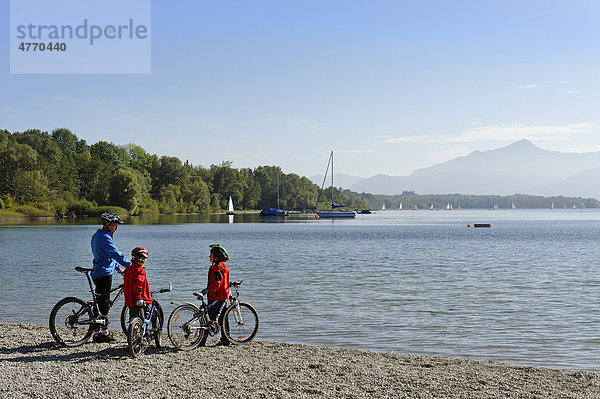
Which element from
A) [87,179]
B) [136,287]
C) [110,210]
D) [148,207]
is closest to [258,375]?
[136,287]

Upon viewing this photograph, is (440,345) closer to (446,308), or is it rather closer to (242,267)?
(446,308)

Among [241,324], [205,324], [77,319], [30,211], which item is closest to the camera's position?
[77,319]

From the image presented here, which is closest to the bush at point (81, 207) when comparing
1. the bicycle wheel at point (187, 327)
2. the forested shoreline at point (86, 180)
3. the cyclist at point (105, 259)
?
the forested shoreline at point (86, 180)

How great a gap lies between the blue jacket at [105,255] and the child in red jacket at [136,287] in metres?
0.33

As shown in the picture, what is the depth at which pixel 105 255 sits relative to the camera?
38.6 feet

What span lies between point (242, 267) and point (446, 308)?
17403 mm

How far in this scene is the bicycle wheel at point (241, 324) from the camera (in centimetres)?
1278

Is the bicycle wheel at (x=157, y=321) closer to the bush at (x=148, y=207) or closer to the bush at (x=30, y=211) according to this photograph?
the bush at (x=30, y=211)

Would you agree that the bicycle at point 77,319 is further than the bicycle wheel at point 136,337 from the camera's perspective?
Yes

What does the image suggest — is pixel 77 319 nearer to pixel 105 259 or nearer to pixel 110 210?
pixel 105 259

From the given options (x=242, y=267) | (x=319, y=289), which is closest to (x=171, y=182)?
(x=242, y=267)

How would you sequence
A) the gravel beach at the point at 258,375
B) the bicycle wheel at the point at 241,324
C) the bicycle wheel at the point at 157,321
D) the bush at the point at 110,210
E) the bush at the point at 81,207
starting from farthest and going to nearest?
the bush at the point at 81,207, the bush at the point at 110,210, the bicycle wheel at the point at 241,324, the bicycle wheel at the point at 157,321, the gravel beach at the point at 258,375

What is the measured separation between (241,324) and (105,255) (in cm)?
338

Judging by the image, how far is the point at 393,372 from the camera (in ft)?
34.4
